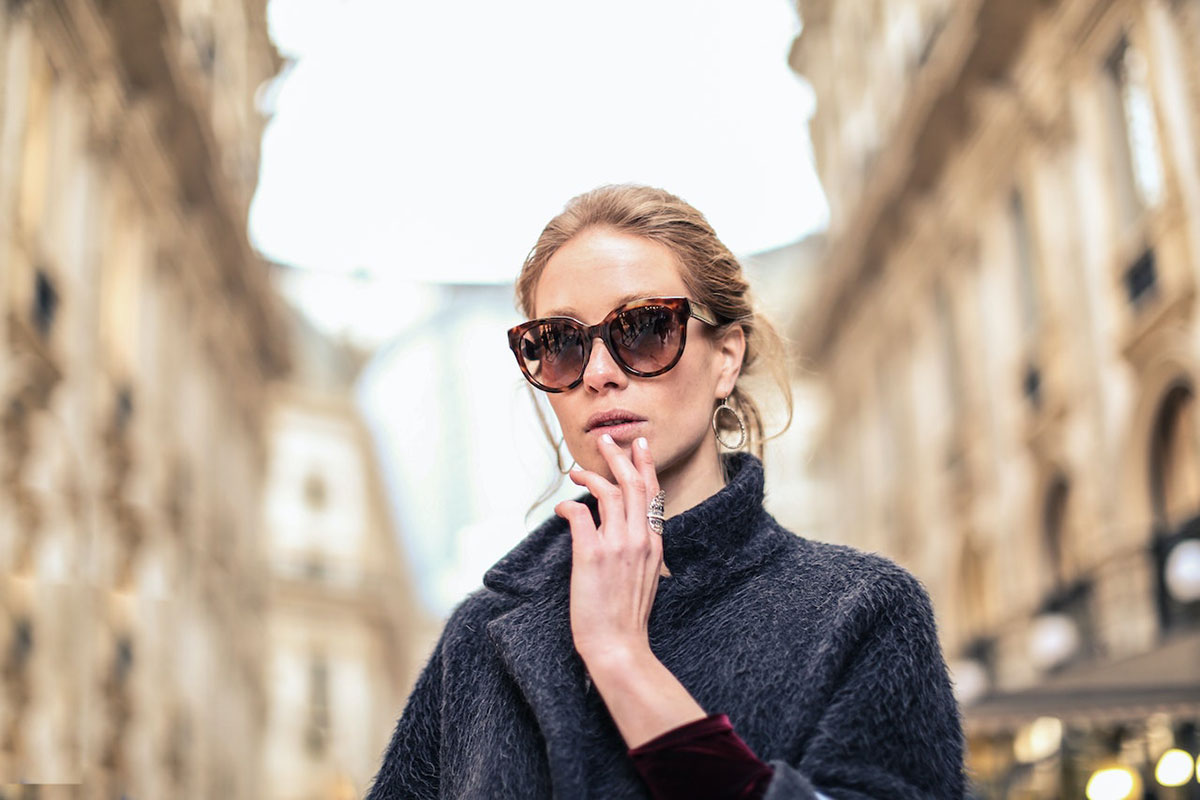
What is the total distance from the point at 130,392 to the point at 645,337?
1797 cm

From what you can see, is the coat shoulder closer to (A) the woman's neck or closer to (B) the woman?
(B) the woman

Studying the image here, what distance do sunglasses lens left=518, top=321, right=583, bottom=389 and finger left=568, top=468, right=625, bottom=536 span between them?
0.23m

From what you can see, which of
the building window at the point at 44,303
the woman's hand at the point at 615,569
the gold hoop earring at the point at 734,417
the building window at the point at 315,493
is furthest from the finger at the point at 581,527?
the building window at the point at 315,493

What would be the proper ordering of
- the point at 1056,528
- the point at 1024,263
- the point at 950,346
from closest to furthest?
1. the point at 1056,528
2. the point at 1024,263
3. the point at 950,346

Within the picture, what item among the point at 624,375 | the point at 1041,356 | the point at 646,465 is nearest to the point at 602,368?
the point at 624,375

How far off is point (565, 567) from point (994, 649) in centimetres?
1838

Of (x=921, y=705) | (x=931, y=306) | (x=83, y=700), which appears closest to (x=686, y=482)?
(x=921, y=705)

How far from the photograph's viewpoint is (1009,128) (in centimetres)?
1911

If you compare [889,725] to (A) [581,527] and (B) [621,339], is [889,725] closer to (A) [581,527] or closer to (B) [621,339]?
(A) [581,527]

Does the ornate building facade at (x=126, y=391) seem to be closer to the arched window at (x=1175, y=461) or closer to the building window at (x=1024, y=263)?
the arched window at (x=1175, y=461)

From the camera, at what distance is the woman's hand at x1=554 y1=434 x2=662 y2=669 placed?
1.76 metres

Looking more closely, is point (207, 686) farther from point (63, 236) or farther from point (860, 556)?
point (860, 556)

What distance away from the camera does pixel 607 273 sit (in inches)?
81.4

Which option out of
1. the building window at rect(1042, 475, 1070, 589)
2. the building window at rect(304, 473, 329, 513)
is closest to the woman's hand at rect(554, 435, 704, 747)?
the building window at rect(1042, 475, 1070, 589)
